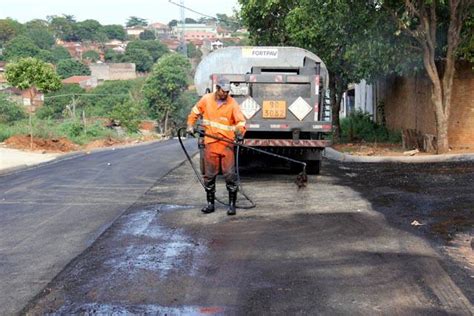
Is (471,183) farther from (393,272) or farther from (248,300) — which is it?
(248,300)

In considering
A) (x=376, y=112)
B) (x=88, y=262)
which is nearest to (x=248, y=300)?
(x=88, y=262)

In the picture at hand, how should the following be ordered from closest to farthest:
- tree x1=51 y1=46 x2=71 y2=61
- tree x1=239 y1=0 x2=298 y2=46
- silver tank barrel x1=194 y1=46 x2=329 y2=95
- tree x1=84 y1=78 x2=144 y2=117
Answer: silver tank barrel x1=194 y1=46 x2=329 y2=95, tree x1=239 y1=0 x2=298 y2=46, tree x1=84 y1=78 x2=144 y2=117, tree x1=51 y1=46 x2=71 y2=61

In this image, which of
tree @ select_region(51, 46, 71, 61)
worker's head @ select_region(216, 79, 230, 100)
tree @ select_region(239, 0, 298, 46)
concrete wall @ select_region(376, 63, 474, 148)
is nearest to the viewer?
worker's head @ select_region(216, 79, 230, 100)

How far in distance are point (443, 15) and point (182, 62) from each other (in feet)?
134

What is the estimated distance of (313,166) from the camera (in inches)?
508

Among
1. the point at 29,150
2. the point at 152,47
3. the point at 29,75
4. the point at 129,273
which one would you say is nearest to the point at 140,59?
the point at 152,47

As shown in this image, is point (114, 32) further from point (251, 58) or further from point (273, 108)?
point (273, 108)

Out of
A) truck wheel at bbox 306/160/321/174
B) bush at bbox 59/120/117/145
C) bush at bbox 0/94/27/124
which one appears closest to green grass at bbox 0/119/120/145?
bush at bbox 59/120/117/145

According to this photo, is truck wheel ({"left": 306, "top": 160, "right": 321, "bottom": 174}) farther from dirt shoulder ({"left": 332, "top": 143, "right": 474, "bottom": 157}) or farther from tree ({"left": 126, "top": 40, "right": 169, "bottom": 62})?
tree ({"left": 126, "top": 40, "right": 169, "bottom": 62})

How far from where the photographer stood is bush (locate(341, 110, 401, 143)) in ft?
70.4

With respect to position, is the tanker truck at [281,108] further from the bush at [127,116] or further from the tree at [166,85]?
the tree at [166,85]

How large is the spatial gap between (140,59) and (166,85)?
172 feet

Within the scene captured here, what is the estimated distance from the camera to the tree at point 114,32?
538 ft

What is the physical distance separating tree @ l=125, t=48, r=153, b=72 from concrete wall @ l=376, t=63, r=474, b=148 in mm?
82720
